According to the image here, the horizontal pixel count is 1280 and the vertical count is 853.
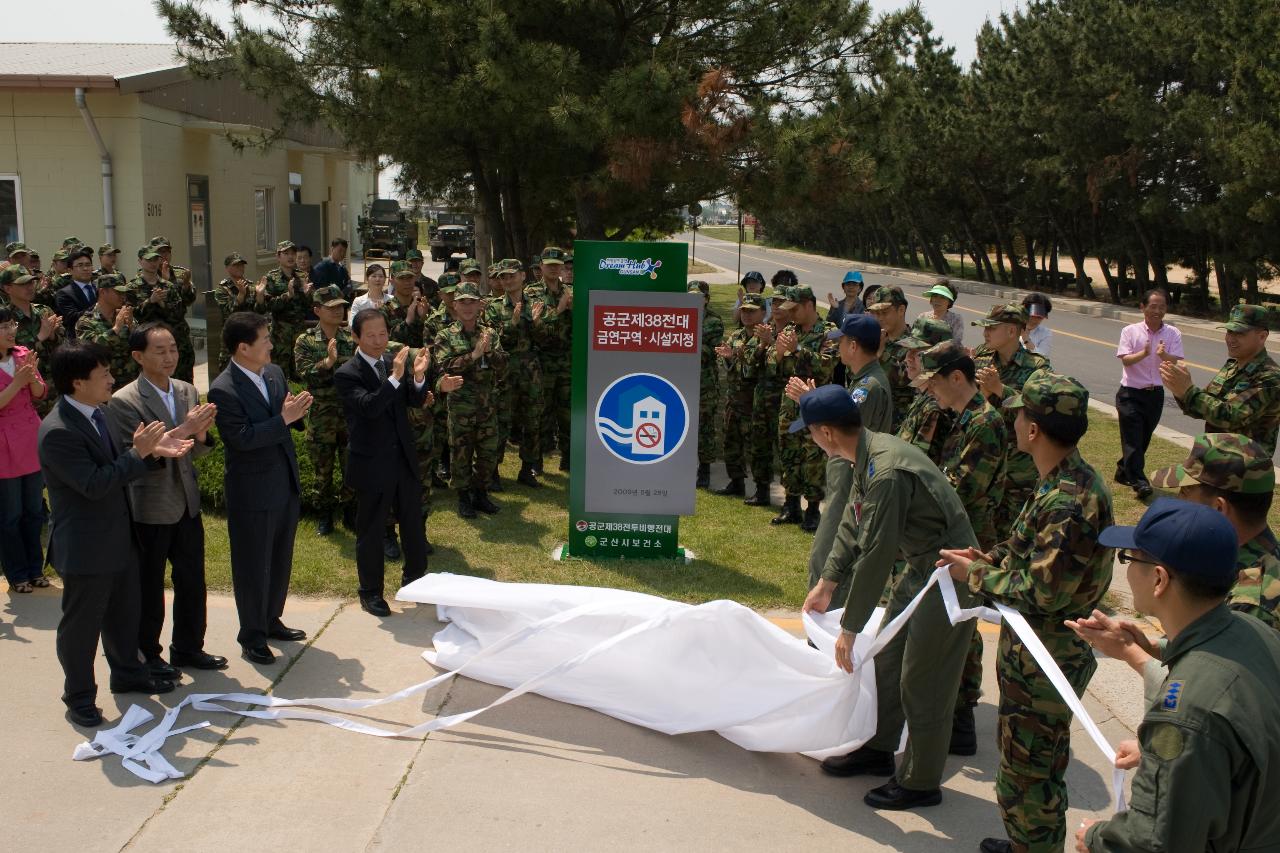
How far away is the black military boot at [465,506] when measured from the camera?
948cm

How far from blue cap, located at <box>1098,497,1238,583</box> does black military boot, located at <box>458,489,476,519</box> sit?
724 centimetres

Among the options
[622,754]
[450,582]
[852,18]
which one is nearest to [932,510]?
[622,754]

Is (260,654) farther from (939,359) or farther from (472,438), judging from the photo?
(939,359)

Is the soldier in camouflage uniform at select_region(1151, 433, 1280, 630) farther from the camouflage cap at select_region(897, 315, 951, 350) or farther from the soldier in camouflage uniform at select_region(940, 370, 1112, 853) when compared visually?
the camouflage cap at select_region(897, 315, 951, 350)

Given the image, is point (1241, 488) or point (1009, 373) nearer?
point (1241, 488)

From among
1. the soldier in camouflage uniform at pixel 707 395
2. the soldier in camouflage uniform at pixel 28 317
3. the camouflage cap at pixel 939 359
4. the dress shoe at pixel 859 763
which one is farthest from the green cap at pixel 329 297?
the dress shoe at pixel 859 763

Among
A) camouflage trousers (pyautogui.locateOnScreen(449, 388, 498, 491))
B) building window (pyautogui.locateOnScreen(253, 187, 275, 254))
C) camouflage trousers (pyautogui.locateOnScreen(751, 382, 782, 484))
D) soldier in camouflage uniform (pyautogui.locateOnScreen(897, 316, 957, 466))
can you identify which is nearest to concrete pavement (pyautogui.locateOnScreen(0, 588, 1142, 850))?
soldier in camouflage uniform (pyautogui.locateOnScreen(897, 316, 957, 466))

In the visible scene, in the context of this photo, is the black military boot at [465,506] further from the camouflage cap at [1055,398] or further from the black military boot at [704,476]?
the camouflage cap at [1055,398]

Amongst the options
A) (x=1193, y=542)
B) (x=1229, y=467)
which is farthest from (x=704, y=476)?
(x=1193, y=542)

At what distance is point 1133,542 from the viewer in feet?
9.32

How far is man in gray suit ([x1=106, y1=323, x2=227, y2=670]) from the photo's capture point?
5766 mm

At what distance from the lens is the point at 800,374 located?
9711 mm

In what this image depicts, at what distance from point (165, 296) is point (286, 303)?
5.55ft

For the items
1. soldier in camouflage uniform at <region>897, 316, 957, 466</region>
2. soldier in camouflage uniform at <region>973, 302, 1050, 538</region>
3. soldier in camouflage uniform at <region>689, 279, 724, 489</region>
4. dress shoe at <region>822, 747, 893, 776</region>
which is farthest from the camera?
soldier in camouflage uniform at <region>689, 279, 724, 489</region>
